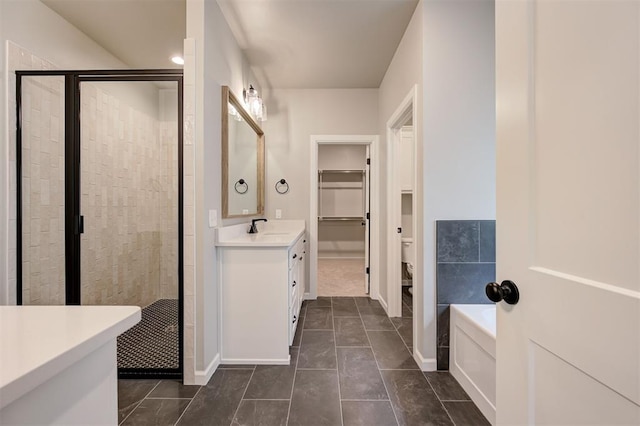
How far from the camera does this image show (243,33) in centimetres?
226

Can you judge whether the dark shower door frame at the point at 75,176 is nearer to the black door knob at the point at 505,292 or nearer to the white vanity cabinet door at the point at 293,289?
the white vanity cabinet door at the point at 293,289

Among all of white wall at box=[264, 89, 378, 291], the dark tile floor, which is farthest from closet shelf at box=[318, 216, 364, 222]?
the dark tile floor

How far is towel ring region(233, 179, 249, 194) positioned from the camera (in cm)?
237

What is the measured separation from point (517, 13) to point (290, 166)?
2.69 metres

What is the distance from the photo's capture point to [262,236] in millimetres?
2562

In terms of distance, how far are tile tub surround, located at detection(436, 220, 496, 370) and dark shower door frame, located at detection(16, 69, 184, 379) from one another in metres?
1.76

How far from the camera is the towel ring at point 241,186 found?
7.76ft

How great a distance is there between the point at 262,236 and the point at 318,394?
1425 millimetres

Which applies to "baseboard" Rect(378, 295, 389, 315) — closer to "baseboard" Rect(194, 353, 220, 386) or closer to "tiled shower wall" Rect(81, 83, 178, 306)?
"baseboard" Rect(194, 353, 220, 386)

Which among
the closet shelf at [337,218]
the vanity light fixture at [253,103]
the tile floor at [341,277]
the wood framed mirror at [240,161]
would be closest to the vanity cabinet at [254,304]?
the wood framed mirror at [240,161]

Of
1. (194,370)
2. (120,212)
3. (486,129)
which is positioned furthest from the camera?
(120,212)

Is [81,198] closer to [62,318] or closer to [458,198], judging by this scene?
[62,318]

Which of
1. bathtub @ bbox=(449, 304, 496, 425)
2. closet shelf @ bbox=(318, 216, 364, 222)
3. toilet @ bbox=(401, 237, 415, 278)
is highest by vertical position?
closet shelf @ bbox=(318, 216, 364, 222)

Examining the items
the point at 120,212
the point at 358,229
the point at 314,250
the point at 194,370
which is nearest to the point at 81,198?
the point at 120,212
